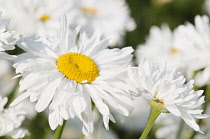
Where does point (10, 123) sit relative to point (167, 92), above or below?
below

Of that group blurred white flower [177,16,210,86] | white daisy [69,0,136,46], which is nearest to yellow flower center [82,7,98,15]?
white daisy [69,0,136,46]

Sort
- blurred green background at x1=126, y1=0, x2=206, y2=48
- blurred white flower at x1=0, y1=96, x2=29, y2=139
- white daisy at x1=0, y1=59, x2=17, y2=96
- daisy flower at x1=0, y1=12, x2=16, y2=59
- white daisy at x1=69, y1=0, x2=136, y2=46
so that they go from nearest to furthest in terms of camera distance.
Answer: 1. daisy flower at x1=0, y1=12, x2=16, y2=59
2. blurred white flower at x1=0, y1=96, x2=29, y2=139
3. white daisy at x1=0, y1=59, x2=17, y2=96
4. white daisy at x1=69, y1=0, x2=136, y2=46
5. blurred green background at x1=126, y1=0, x2=206, y2=48

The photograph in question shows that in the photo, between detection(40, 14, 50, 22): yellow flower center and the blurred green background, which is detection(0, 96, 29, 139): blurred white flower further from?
the blurred green background

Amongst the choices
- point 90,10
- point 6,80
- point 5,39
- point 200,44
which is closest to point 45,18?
point 6,80

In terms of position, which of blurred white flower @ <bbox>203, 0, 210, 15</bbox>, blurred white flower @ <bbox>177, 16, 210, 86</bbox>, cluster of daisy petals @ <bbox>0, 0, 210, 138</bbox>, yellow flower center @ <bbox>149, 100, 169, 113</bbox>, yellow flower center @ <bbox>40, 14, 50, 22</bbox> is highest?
cluster of daisy petals @ <bbox>0, 0, 210, 138</bbox>

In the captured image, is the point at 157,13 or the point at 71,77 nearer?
the point at 71,77

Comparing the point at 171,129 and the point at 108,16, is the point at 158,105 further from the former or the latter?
the point at 108,16

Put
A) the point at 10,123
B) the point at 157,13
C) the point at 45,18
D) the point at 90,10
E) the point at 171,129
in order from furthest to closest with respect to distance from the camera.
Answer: the point at 157,13, the point at 90,10, the point at 45,18, the point at 171,129, the point at 10,123
